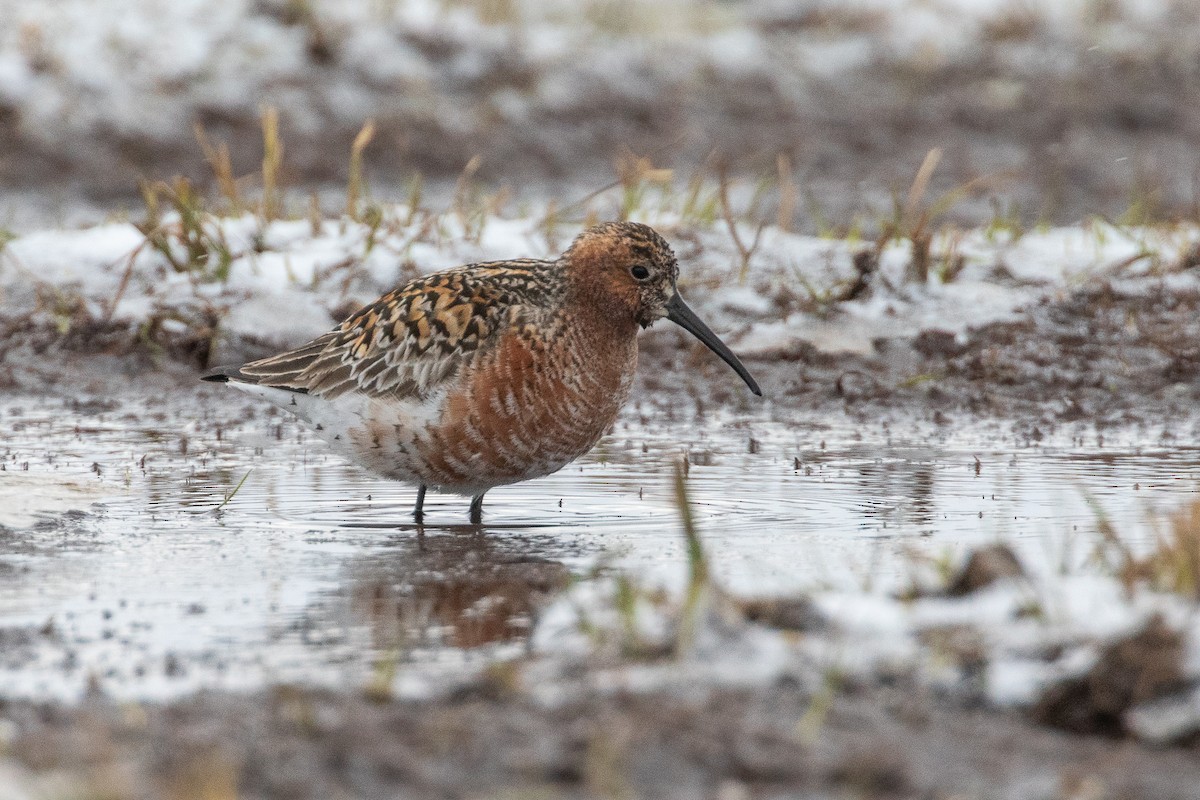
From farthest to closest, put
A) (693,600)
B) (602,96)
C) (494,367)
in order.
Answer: (602,96), (494,367), (693,600)

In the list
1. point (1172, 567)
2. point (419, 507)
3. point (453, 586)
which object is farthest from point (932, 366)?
point (1172, 567)

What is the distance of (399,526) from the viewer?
6738 millimetres

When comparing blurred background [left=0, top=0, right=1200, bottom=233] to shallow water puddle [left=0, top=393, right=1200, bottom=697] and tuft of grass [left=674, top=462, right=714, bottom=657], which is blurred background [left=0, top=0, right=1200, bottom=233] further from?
tuft of grass [left=674, top=462, right=714, bottom=657]

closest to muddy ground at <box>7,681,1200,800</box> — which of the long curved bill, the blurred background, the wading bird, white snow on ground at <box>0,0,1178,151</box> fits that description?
the wading bird

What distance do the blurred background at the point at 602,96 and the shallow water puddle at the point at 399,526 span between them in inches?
263

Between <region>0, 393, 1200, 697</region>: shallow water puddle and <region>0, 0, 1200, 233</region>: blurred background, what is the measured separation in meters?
6.68

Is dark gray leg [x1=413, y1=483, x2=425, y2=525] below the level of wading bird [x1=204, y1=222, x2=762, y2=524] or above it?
below

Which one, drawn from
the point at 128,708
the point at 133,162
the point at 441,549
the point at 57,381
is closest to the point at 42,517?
the point at 441,549

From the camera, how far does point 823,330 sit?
962cm

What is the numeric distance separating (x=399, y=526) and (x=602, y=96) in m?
11.4

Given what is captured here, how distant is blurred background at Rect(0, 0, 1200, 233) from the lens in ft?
51.1

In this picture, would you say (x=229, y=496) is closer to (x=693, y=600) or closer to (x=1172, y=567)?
(x=693, y=600)

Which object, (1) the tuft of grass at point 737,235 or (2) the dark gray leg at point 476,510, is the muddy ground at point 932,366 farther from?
(2) the dark gray leg at point 476,510

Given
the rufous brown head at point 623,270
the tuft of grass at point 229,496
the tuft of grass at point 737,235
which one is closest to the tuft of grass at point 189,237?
the tuft of grass at point 737,235
